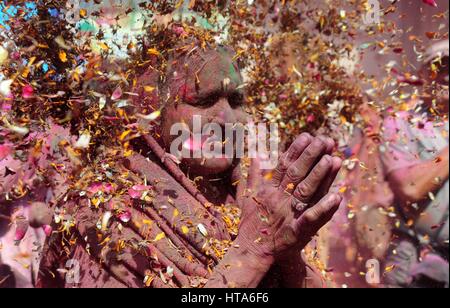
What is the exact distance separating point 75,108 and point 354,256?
2.46 metres

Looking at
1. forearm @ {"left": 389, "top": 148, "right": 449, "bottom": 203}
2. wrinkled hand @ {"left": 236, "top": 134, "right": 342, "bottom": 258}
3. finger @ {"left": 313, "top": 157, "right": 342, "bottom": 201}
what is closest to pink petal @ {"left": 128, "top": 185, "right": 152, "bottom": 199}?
wrinkled hand @ {"left": 236, "top": 134, "right": 342, "bottom": 258}

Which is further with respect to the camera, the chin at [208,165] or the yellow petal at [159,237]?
the chin at [208,165]

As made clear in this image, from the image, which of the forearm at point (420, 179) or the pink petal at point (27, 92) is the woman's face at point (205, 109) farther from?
the forearm at point (420, 179)

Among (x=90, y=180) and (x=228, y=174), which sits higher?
(x=90, y=180)

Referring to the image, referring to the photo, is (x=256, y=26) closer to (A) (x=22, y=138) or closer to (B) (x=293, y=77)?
(B) (x=293, y=77)

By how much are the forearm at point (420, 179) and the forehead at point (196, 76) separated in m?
2.05

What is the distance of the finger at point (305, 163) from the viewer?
1.80 metres

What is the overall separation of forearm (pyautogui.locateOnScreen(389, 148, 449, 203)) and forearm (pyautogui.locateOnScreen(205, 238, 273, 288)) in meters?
2.11

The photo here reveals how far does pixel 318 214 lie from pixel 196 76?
0.87 m

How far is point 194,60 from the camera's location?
7.41 ft

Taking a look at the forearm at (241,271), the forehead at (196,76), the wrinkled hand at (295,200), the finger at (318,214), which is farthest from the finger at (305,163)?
the forehead at (196,76)

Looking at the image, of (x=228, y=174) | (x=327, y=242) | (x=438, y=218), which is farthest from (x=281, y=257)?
(x=438, y=218)

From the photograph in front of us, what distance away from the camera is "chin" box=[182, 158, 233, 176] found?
224 centimetres

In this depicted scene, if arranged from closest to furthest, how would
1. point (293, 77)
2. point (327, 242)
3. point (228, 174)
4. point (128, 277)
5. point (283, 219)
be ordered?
point (283, 219)
point (128, 277)
point (228, 174)
point (293, 77)
point (327, 242)
